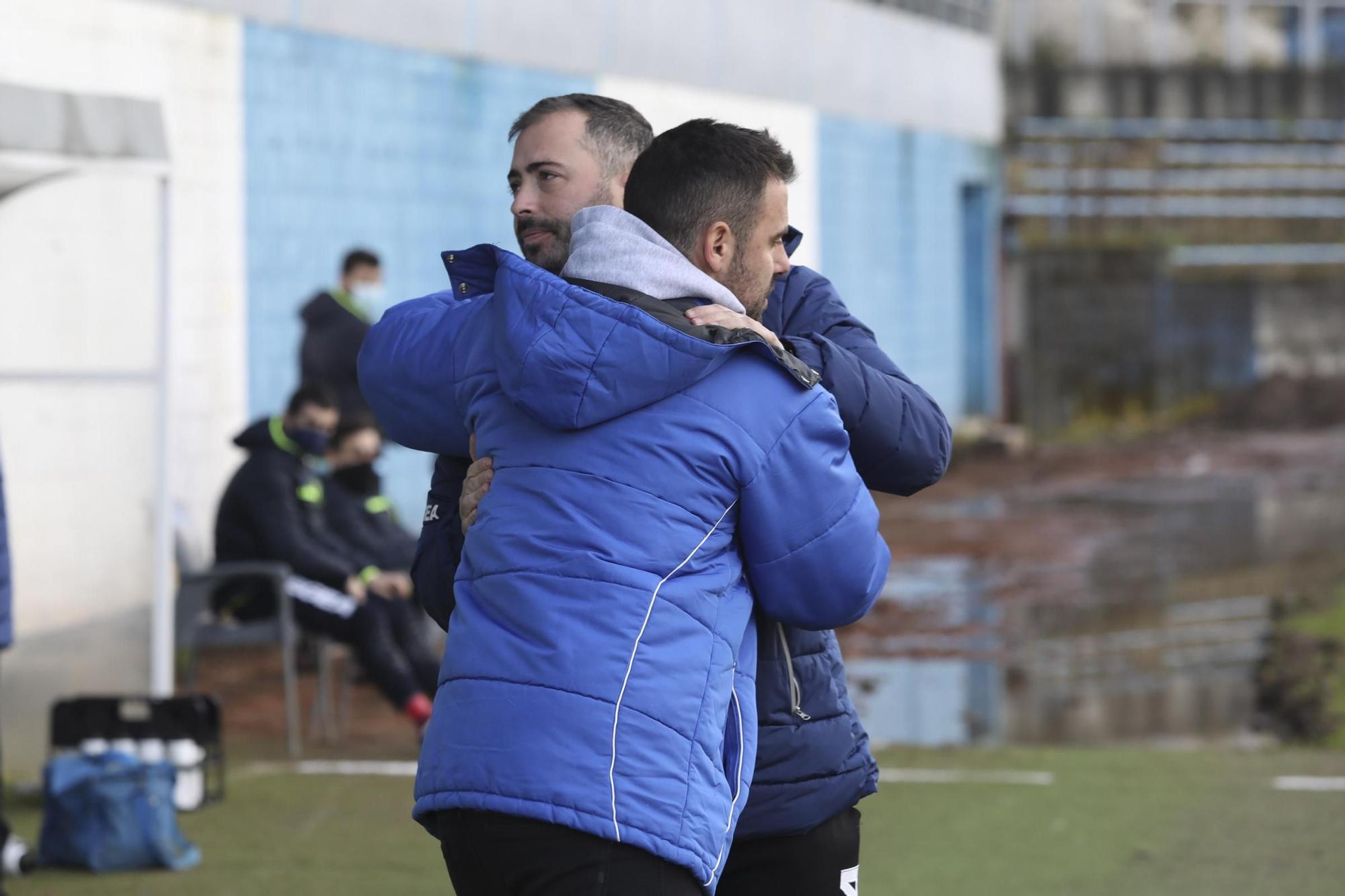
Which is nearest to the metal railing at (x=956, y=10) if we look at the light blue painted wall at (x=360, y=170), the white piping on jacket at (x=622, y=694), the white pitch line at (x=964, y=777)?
the light blue painted wall at (x=360, y=170)

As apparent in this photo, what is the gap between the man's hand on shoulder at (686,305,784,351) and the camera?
2.29 metres

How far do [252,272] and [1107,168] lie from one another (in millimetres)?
14078

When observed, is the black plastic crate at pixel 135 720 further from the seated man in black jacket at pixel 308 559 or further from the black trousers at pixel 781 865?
the black trousers at pixel 781 865

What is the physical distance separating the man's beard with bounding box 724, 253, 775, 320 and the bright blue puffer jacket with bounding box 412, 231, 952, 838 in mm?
68

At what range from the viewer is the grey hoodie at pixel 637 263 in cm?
234

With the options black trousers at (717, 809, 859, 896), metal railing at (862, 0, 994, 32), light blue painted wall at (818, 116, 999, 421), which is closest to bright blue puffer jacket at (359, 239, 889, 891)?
black trousers at (717, 809, 859, 896)

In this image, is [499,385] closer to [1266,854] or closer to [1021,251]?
[1266,854]

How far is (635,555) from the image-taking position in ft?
7.27

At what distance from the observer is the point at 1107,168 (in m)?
22.6

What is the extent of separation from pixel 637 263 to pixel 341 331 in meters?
8.04

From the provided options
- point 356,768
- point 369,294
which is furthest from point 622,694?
point 369,294

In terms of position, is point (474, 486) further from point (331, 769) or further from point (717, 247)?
point (331, 769)

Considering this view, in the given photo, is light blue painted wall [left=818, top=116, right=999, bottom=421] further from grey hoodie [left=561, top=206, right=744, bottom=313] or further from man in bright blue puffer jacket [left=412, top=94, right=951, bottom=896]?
grey hoodie [left=561, top=206, right=744, bottom=313]

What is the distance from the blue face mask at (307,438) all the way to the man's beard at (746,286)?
5173 millimetres
